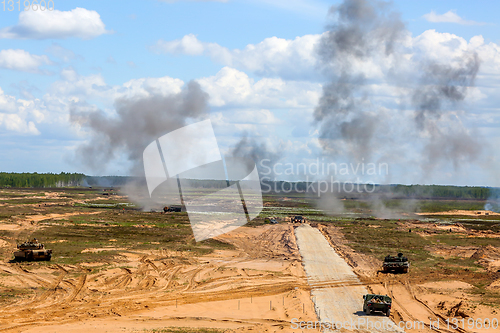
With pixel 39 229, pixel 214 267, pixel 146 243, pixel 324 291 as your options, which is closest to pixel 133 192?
pixel 39 229

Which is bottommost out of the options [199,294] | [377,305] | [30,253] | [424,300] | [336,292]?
[424,300]

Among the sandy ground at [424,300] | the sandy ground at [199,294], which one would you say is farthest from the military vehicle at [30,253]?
the sandy ground at [424,300]

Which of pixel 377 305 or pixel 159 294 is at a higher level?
pixel 377 305

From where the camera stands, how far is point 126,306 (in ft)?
107

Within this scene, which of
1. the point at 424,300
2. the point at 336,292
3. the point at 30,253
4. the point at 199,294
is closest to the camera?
the point at 424,300

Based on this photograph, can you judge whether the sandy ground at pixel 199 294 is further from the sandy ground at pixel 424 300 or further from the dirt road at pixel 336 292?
the dirt road at pixel 336 292

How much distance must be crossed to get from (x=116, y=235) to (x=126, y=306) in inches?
1521

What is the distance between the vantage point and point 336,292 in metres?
37.5

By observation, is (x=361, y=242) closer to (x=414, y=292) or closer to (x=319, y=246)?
(x=319, y=246)

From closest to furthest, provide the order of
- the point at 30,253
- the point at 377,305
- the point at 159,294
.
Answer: the point at 377,305, the point at 159,294, the point at 30,253

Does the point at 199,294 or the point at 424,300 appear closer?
the point at 424,300

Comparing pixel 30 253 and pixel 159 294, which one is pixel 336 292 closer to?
pixel 159 294

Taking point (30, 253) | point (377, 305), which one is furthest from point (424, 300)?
point (30, 253)

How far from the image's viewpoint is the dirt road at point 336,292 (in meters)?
29.6
